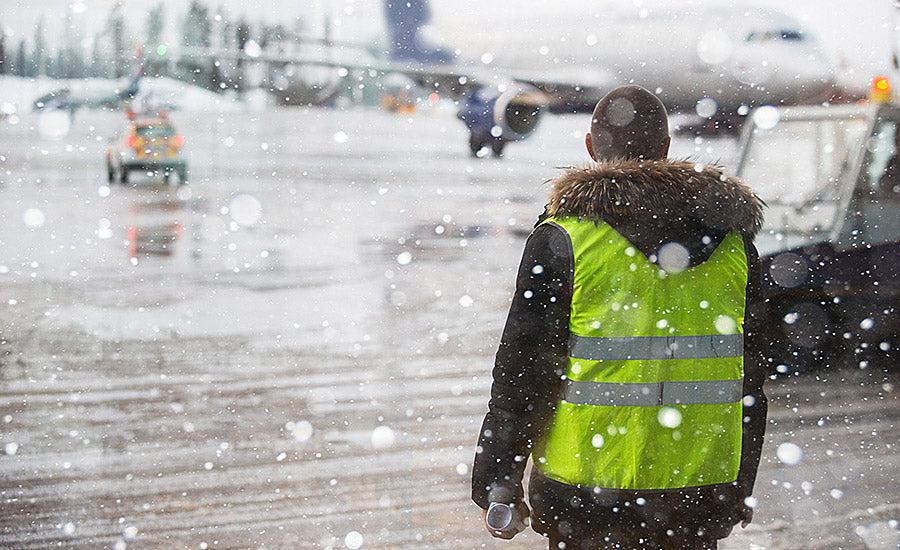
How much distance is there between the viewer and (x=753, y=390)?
1987 mm

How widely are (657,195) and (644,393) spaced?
0.41 m

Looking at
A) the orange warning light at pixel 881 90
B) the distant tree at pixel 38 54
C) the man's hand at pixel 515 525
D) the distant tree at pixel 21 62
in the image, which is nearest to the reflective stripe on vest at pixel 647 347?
the man's hand at pixel 515 525

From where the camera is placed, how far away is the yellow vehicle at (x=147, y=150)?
17234 millimetres

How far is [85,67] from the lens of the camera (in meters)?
55.0

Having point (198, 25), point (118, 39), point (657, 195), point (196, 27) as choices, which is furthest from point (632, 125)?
point (196, 27)

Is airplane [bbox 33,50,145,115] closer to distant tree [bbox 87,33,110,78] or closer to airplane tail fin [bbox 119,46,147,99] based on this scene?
airplane tail fin [bbox 119,46,147,99]

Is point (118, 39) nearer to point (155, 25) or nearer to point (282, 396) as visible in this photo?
point (155, 25)

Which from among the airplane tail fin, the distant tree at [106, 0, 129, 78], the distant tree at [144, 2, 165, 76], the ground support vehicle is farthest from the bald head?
the distant tree at [106, 0, 129, 78]

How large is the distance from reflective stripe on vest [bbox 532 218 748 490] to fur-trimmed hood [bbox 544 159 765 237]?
0.14 ft

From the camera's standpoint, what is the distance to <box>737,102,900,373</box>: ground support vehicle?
589 centimetres

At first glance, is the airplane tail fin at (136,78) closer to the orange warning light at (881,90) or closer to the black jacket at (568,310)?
the orange warning light at (881,90)

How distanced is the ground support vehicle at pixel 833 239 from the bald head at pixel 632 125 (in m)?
4.04

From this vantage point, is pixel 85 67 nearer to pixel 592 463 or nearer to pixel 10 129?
pixel 10 129

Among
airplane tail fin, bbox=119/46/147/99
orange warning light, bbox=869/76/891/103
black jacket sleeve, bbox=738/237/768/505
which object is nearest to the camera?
black jacket sleeve, bbox=738/237/768/505
